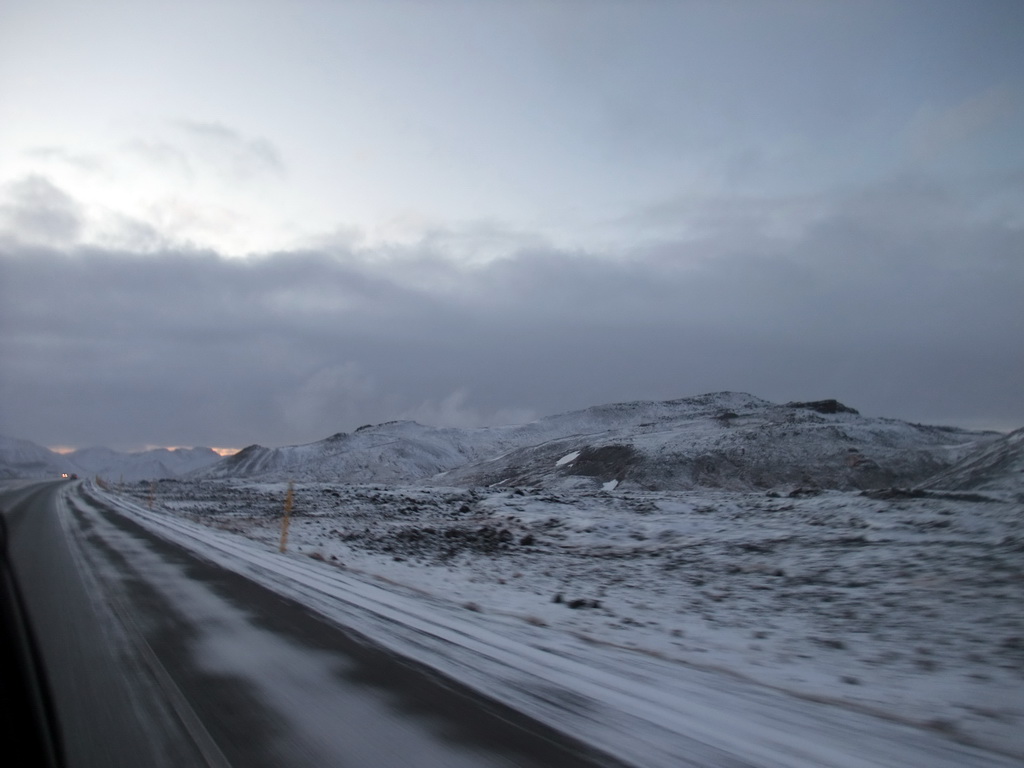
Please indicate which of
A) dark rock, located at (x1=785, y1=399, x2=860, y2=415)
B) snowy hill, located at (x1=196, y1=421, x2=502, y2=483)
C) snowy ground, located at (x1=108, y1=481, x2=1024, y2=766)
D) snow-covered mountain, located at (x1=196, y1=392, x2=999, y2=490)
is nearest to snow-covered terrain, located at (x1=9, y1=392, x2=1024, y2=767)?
snowy ground, located at (x1=108, y1=481, x2=1024, y2=766)

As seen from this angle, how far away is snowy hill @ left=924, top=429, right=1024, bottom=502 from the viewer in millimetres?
25484

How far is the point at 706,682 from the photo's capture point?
5.61 meters

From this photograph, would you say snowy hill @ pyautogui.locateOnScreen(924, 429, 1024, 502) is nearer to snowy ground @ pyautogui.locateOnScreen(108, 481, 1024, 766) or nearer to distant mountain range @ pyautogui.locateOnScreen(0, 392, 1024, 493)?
distant mountain range @ pyautogui.locateOnScreen(0, 392, 1024, 493)

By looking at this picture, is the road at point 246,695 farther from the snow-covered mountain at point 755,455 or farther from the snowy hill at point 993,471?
the snow-covered mountain at point 755,455

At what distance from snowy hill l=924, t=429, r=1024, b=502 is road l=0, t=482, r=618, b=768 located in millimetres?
26804

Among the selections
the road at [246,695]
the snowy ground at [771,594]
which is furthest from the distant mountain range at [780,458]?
the road at [246,695]

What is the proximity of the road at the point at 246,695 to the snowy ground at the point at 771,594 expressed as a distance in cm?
76

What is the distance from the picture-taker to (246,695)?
462 cm

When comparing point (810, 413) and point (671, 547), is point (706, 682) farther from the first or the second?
point (810, 413)

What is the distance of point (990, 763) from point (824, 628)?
4.33 metres

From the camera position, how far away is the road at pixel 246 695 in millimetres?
3730

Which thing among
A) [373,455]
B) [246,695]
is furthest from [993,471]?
[373,455]

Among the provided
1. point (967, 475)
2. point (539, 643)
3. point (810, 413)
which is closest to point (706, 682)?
point (539, 643)

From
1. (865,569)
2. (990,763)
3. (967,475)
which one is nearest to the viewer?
(990,763)
